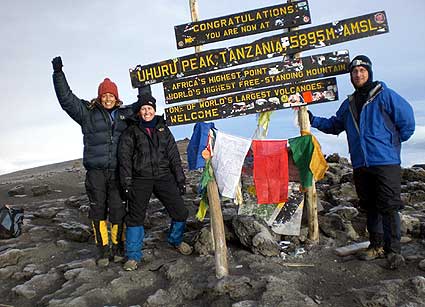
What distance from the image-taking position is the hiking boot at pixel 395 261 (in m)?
5.59

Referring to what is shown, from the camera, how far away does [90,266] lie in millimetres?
6344

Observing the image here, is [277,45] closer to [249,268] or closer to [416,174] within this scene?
[249,268]

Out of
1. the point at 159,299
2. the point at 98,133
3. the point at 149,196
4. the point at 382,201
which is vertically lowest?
the point at 159,299

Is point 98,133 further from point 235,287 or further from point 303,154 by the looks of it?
point 303,154

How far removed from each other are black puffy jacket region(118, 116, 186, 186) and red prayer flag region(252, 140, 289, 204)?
1515 millimetres

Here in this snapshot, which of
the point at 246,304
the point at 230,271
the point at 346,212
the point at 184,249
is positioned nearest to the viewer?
the point at 246,304

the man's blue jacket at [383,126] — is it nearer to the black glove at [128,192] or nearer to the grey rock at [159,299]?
the grey rock at [159,299]

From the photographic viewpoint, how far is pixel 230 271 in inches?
226

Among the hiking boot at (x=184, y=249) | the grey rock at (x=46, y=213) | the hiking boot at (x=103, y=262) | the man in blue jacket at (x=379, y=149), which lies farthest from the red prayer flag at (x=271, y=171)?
the grey rock at (x=46, y=213)

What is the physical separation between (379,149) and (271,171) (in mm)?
1736

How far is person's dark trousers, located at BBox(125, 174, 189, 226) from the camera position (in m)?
6.16

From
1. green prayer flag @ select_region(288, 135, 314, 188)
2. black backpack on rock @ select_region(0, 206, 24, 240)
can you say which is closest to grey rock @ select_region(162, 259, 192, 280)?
green prayer flag @ select_region(288, 135, 314, 188)

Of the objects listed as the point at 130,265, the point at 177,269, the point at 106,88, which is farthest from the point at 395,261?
the point at 106,88

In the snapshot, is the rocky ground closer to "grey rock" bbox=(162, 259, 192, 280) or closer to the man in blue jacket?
"grey rock" bbox=(162, 259, 192, 280)
